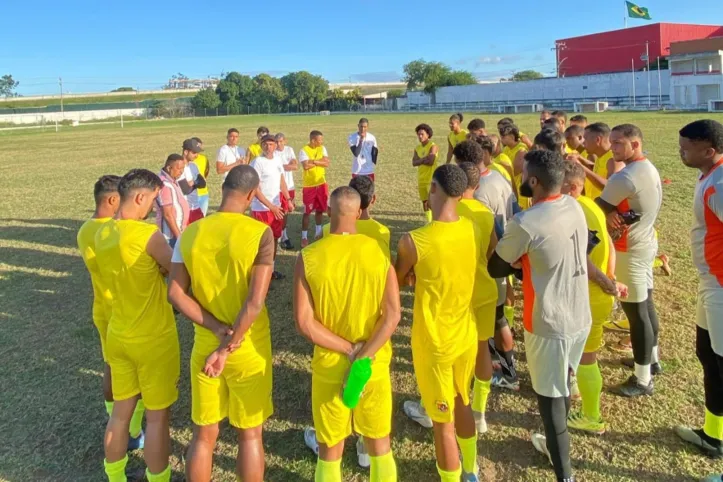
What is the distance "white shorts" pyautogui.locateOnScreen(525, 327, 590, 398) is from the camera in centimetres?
307

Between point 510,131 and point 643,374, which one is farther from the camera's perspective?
point 510,131

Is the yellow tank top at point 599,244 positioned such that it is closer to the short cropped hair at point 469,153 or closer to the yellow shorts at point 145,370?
the short cropped hair at point 469,153

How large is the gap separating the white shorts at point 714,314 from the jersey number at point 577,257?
40.2 inches

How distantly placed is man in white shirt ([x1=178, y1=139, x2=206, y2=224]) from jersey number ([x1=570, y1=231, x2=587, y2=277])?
5767 millimetres

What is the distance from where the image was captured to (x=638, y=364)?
436cm

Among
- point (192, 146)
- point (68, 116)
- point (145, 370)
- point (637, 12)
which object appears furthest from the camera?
point (68, 116)

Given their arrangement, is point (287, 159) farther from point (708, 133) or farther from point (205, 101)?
point (205, 101)

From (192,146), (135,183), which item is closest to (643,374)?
(135,183)

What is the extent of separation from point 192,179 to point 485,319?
5.77 metres

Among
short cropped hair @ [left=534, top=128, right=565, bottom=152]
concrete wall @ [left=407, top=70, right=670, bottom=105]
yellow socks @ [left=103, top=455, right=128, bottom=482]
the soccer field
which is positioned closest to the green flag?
concrete wall @ [left=407, top=70, right=670, bottom=105]

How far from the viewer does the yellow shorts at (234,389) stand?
298 cm

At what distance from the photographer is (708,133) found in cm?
337

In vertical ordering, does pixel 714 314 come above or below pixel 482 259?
below

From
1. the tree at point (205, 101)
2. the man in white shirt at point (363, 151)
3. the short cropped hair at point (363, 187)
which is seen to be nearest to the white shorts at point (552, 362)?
the short cropped hair at point (363, 187)
